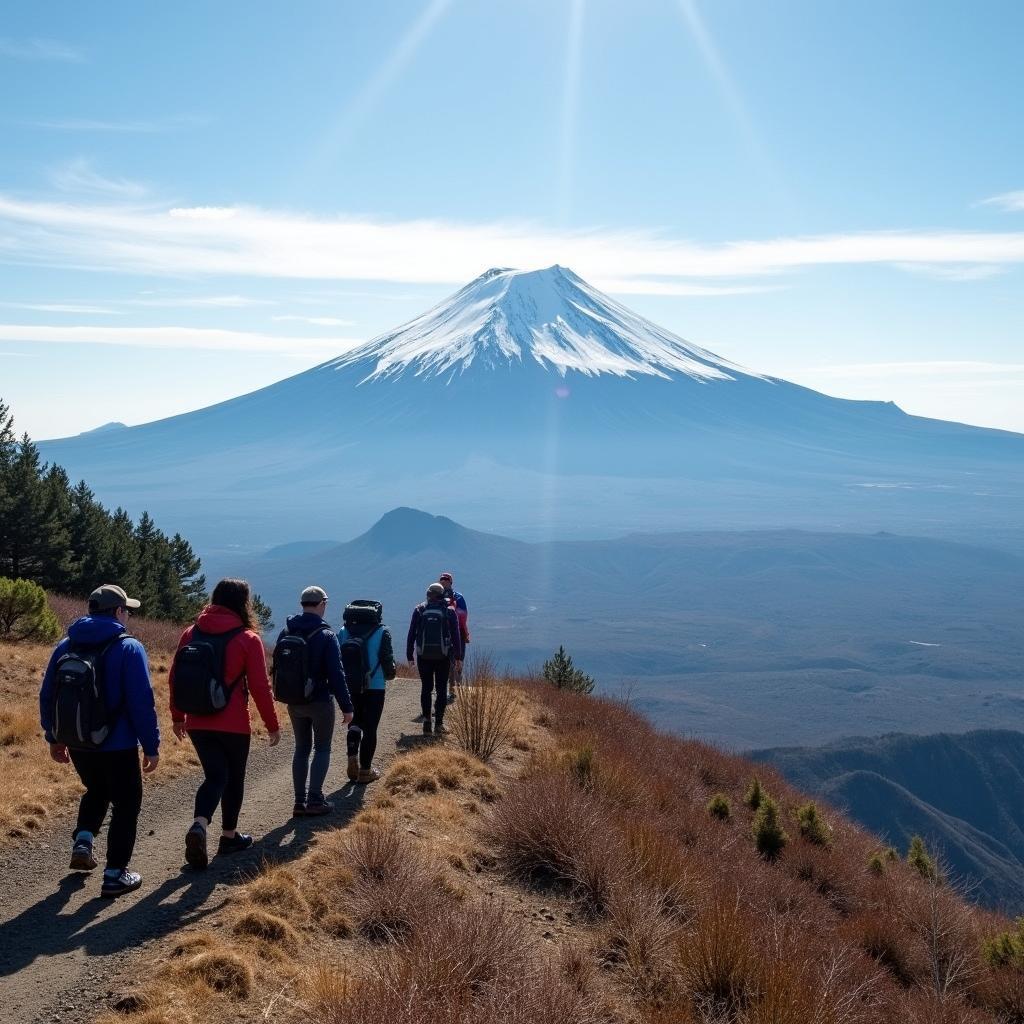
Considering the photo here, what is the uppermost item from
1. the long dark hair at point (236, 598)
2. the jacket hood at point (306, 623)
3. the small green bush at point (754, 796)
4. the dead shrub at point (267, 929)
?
the long dark hair at point (236, 598)

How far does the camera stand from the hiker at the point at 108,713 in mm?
5680

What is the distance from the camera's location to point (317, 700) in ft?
24.5

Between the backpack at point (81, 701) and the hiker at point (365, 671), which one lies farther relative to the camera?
the hiker at point (365, 671)

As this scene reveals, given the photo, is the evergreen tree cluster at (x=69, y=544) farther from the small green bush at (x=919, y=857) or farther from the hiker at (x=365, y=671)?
the small green bush at (x=919, y=857)

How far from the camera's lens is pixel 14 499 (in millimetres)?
22734

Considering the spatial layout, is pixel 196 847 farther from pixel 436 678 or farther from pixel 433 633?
pixel 436 678

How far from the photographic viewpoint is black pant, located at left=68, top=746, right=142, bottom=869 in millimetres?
5914

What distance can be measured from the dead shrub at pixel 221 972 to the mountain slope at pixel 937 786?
6013cm

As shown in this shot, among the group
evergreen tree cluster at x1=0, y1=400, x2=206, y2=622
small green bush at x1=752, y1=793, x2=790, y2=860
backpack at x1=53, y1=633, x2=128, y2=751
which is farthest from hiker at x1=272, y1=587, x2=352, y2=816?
evergreen tree cluster at x1=0, y1=400, x2=206, y2=622

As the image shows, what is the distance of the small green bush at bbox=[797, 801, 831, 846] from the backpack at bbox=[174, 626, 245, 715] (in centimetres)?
940

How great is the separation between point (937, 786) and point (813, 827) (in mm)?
76051

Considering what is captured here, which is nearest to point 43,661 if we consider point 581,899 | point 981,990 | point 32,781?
point 32,781

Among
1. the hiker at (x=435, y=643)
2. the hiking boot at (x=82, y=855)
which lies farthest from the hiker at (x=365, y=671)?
the hiking boot at (x=82, y=855)

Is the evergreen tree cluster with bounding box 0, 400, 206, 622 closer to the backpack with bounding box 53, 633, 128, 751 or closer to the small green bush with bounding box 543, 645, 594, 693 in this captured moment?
the small green bush with bounding box 543, 645, 594, 693
